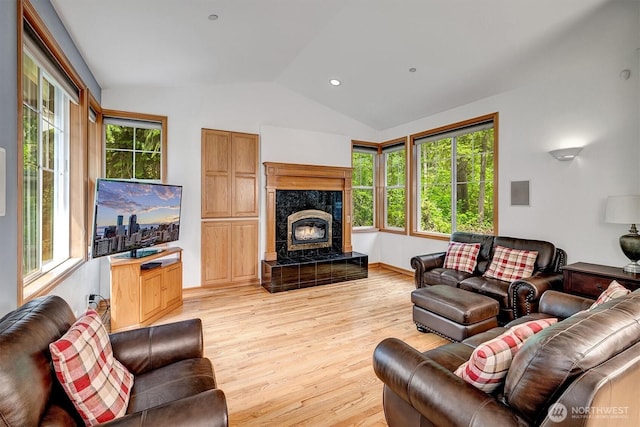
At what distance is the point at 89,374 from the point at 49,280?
156cm

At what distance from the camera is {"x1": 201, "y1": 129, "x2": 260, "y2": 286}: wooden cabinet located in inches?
179

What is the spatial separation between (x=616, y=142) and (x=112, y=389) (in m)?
4.47

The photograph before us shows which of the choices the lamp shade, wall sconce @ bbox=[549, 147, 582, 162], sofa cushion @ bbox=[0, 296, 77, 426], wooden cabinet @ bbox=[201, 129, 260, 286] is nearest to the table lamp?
the lamp shade

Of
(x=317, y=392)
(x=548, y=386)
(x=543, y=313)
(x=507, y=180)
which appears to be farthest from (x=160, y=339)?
(x=507, y=180)

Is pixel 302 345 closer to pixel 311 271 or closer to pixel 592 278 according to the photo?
pixel 311 271

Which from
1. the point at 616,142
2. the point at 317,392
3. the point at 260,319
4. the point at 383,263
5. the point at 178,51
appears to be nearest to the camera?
the point at 317,392

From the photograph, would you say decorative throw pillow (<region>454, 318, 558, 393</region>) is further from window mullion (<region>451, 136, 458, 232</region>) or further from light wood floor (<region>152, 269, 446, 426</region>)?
window mullion (<region>451, 136, 458, 232</region>)

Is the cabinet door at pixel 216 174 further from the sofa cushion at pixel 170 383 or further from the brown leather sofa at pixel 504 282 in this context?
the sofa cushion at pixel 170 383

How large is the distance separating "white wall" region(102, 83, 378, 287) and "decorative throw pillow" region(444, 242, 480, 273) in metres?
2.45

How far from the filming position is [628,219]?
2697 millimetres

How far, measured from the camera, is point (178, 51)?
→ 331 centimetres

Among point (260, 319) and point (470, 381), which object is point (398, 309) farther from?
point (470, 381)

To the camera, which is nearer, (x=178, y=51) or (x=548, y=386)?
(x=548, y=386)

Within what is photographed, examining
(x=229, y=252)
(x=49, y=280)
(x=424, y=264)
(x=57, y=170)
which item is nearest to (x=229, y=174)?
(x=229, y=252)
